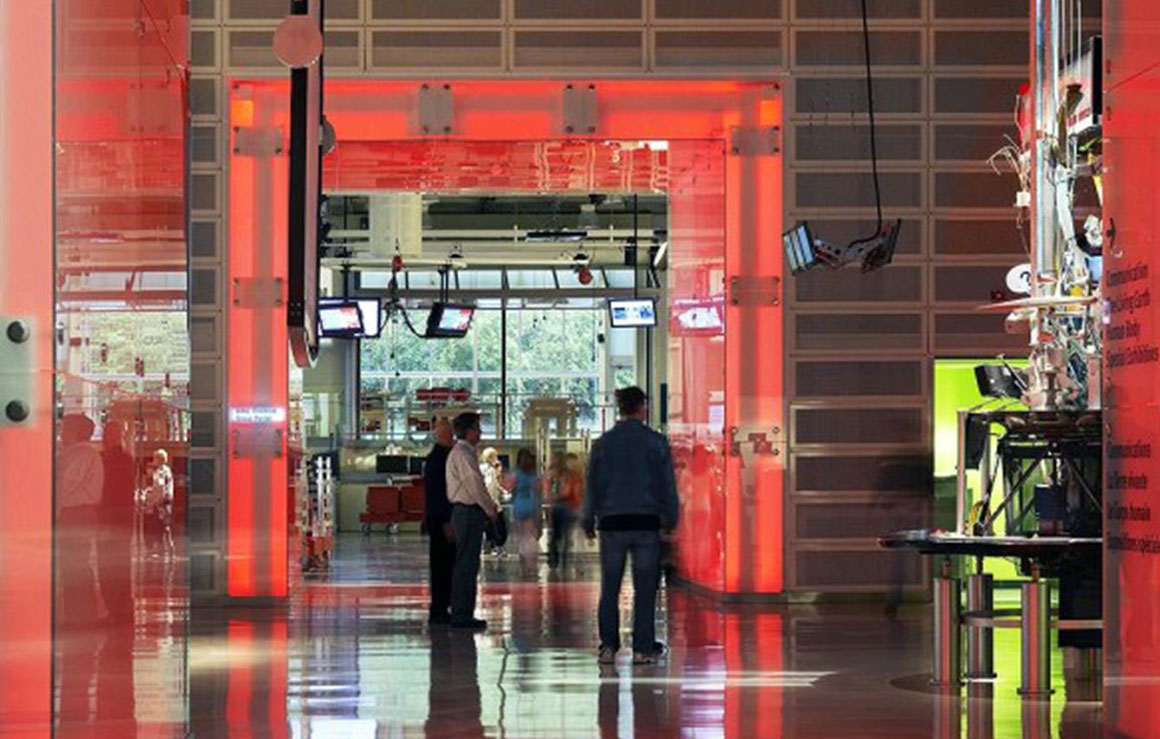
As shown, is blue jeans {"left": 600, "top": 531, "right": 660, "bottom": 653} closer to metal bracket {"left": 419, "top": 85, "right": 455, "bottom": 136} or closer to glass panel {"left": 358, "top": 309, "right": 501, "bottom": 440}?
metal bracket {"left": 419, "top": 85, "right": 455, "bottom": 136}

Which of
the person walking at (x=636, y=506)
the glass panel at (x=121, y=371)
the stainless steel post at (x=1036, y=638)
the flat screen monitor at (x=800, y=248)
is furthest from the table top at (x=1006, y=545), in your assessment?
the flat screen monitor at (x=800, y=248)

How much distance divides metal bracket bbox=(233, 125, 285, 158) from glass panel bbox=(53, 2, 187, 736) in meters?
9.07

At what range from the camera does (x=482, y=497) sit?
14.0 m

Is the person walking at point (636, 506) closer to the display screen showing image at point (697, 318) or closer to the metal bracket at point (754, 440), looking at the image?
the metal bracket at point (754, 440)

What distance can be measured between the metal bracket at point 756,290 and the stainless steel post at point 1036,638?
6280 mm

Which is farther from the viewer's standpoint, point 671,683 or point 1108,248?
point 671,683

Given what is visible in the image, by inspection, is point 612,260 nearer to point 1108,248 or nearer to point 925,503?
point 925,503

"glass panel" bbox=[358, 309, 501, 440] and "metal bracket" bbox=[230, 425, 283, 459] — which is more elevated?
"glass panel" bbox=[358, 309, 501, 440]

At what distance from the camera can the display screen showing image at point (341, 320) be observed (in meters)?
27.0

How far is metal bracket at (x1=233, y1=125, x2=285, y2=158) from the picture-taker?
53.1 feet

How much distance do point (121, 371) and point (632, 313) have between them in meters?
25.6

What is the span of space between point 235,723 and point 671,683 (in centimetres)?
247

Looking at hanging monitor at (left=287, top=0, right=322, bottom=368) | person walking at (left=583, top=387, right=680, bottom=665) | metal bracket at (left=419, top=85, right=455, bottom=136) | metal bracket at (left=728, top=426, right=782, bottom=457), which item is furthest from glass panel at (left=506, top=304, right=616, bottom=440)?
hanging monitor at (left=287, top=0, right=322, bottom=368)

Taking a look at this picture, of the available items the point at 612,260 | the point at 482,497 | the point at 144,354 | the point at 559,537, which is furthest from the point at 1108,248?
the point at 612,260
